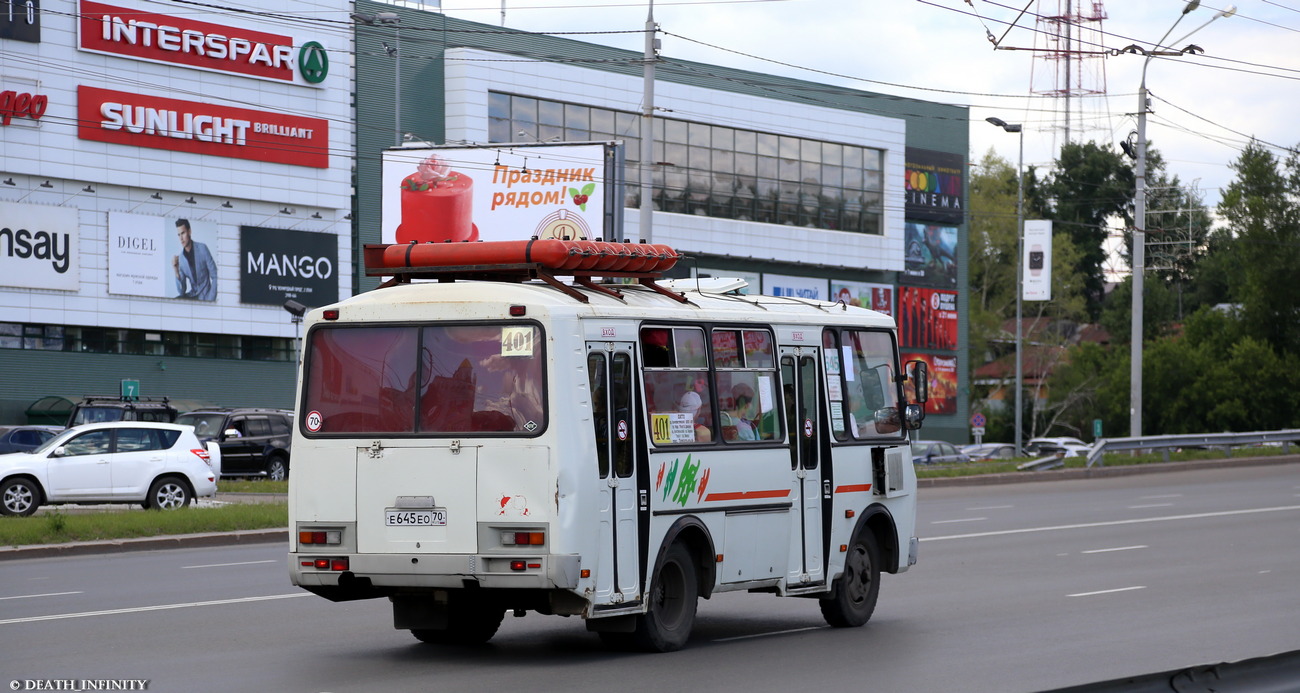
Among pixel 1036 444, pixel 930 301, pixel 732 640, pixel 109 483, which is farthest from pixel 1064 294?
pixel 732 640

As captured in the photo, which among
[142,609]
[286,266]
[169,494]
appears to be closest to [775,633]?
[142,609]

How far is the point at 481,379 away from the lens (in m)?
10.9

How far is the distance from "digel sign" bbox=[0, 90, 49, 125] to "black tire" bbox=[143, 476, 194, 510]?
22963mm

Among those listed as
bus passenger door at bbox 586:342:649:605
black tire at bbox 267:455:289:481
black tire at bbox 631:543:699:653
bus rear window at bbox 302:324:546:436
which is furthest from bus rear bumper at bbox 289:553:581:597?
black tire at bbox 267:455:289:481

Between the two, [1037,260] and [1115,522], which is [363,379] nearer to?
[1115,522]

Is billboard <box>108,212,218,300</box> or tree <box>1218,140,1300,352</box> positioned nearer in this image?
billboard <box>108,212,218,300</box>

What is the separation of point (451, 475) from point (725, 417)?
2.45 meters

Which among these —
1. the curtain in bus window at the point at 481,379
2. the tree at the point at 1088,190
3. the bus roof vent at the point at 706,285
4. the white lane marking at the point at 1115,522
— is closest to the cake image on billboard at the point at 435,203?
the white lane marking at the point at 1115,522

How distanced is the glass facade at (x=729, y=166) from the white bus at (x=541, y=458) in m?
44.5

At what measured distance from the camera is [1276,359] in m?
68.4

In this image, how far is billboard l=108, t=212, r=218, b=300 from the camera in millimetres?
48812

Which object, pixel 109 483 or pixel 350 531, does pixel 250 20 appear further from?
pixel 350 531

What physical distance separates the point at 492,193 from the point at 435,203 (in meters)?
1.63

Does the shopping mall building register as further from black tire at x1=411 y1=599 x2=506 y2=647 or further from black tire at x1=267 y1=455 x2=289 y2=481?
black tire at x1=411 y1=599 x2=506 y2=647
